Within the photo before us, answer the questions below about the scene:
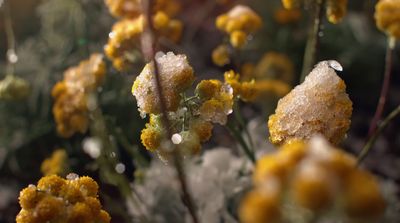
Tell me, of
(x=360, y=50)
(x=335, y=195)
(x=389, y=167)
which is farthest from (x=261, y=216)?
(x=360, y=50)

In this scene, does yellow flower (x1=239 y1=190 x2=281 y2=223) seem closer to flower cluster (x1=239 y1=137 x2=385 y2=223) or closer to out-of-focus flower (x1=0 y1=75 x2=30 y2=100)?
flower cluster (x1=239 y1=137 x2=385 y2=223)

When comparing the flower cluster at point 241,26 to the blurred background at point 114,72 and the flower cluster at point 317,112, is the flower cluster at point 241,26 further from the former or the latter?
the flower cluster at point 317,112

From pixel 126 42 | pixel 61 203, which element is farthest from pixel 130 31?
pixel 61 203

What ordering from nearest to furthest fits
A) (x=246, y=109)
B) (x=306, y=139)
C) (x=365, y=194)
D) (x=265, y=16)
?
(x=365, y=194), (x=306, y=139), (x=246, y=109), (x=265, y=16)

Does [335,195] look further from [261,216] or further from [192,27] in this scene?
[192,27]

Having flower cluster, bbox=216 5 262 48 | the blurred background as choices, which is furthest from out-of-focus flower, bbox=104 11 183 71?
the blurred background

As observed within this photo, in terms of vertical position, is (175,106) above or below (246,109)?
below

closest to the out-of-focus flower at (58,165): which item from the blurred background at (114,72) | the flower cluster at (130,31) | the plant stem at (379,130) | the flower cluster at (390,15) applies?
the blurred background at (114,72)

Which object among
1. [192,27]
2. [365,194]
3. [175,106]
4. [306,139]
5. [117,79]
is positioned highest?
[192,27]
